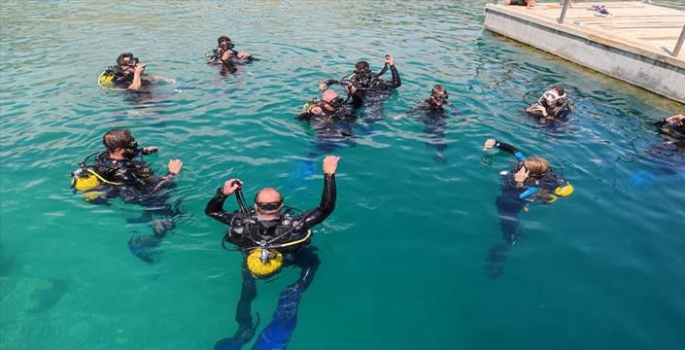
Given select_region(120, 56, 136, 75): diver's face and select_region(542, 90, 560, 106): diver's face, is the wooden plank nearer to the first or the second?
select_region(542, 90, 560, 106): diver's face

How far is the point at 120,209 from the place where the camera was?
693cm

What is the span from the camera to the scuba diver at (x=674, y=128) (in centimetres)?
959

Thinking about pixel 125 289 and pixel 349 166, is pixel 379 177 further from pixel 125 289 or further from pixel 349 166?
pixel 125 289

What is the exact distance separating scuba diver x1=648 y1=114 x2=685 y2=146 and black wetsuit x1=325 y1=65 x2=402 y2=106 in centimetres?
631

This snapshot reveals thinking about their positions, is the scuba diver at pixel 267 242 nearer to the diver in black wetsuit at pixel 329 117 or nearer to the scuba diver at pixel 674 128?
the diver in black wetsuit at pixel 329 117

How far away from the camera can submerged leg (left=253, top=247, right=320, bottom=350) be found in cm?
471

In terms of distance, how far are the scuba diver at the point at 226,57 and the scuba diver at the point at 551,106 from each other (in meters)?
8.71

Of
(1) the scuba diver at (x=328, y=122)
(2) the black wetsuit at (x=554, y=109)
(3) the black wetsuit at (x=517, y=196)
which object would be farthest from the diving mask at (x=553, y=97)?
(1) the scuba diver at (x=328, y=122)

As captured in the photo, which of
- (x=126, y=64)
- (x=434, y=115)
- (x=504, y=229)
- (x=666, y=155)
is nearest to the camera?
(x=504, y=229)

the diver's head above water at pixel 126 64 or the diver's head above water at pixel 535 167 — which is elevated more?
the diver's head above water at pixel 126 64

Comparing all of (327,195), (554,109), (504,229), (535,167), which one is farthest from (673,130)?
(327,195)

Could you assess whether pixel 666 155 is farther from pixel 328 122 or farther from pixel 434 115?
pixel 328 122

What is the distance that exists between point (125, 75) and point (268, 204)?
885 cm

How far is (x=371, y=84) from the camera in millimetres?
11391
